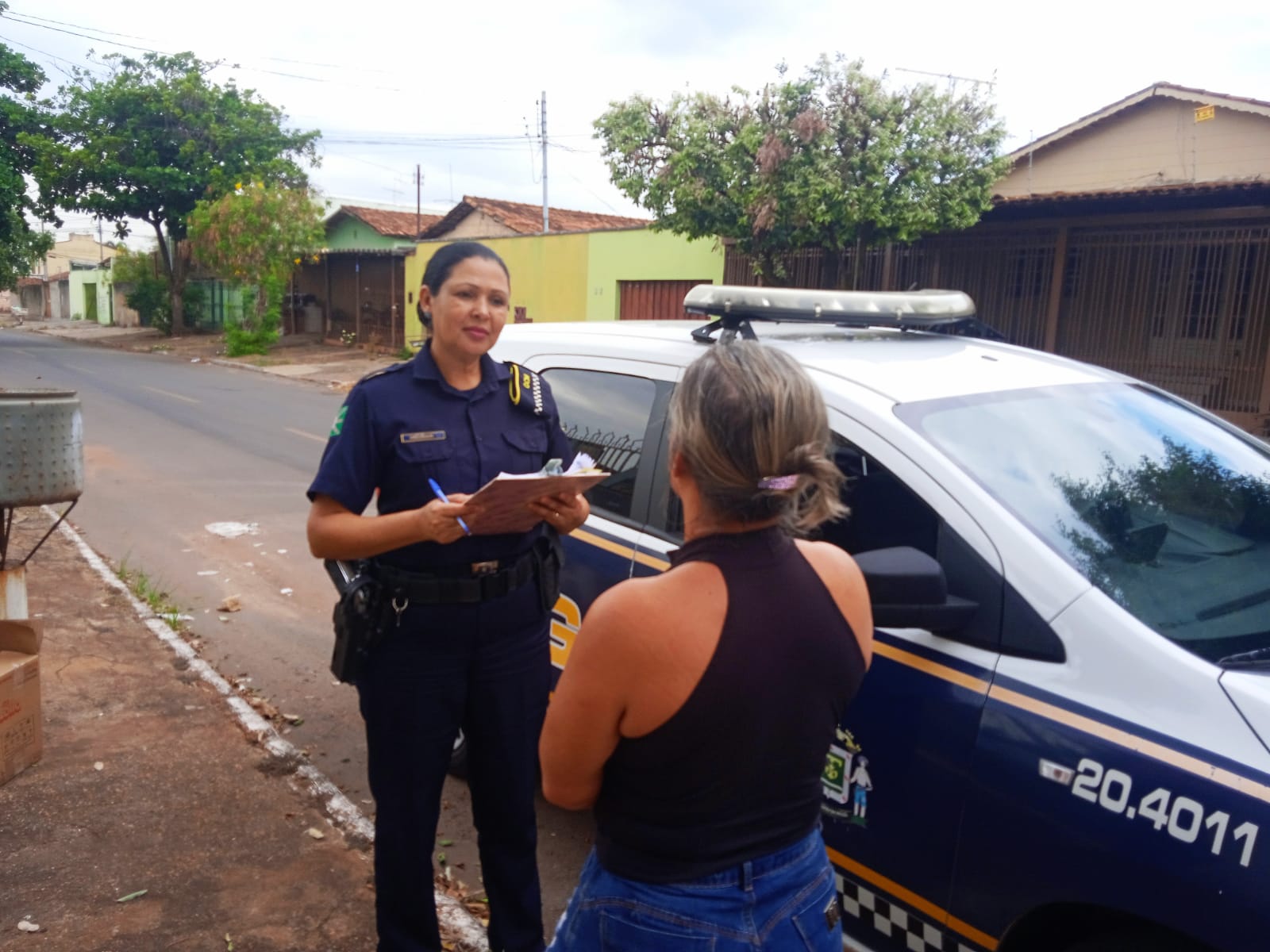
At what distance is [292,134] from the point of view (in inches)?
1375

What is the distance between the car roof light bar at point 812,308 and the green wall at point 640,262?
1332cm

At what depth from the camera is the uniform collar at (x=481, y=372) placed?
2.53m

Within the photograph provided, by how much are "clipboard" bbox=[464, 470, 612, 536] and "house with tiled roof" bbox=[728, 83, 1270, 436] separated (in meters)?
10.7

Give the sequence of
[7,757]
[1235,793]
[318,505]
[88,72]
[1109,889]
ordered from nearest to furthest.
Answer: [1235,793]
[1109,889]
[318,505]
[7,757]
[88,72]

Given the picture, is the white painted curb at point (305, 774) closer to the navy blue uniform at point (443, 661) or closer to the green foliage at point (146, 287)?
the navy blue uniform at point (443, 661)

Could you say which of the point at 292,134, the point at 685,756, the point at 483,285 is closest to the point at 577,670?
the point at 685,756

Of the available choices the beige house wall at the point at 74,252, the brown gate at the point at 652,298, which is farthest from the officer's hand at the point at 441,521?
the beige house wall at the point at 74,252

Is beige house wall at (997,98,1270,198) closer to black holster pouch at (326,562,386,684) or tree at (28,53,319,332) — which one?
black holster pouch at (326,562,386,684)

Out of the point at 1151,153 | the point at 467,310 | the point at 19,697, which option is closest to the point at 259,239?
the point at 1151,153

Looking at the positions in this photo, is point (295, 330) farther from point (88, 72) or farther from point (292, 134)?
point (88, 72)

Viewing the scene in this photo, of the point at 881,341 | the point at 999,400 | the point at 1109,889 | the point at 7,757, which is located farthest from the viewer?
the point at 7,757

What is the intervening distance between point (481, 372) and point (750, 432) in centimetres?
139

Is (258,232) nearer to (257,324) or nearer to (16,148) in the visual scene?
(257,324)

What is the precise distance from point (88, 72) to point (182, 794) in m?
37.2
